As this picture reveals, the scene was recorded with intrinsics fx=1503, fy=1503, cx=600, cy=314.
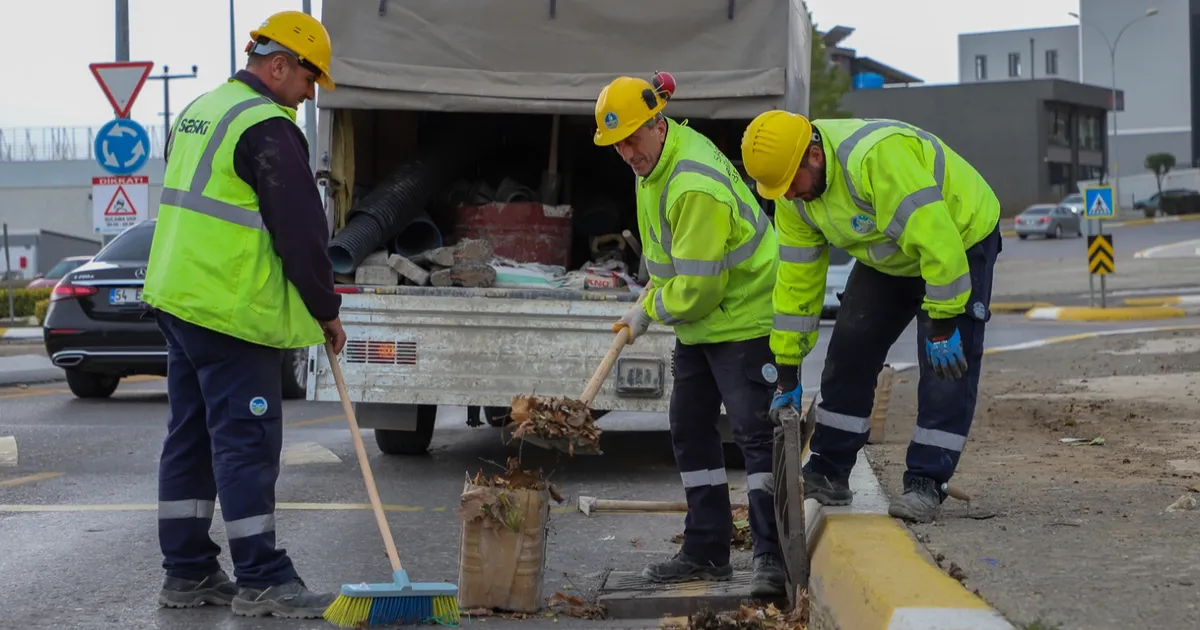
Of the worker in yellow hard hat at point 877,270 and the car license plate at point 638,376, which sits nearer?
the worker in yellow hard hat at point 877,270

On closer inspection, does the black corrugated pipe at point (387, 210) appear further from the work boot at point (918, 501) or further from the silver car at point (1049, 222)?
the silver car at point (1049, 222)

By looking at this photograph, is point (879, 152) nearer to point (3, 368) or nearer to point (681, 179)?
point (681, 179)

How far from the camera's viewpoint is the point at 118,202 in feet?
50.6

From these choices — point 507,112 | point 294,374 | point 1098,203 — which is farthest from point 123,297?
point 1098,203

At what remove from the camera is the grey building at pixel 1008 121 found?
231 ft

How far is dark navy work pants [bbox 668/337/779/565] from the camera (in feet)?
16.9

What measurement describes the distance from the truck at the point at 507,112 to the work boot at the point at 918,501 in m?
2.88

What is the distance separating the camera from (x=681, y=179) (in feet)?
16.6

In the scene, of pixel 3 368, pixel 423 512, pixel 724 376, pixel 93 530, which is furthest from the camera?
pixel 3 368

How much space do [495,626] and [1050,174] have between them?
71.7 meters

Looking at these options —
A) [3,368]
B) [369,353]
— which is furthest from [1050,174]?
[369,353]

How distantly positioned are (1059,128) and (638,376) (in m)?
69.1

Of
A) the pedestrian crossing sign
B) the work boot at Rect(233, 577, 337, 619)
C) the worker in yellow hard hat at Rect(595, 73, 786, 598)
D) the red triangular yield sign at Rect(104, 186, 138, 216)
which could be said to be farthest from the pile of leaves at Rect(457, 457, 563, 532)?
the pedestrian crossing sign

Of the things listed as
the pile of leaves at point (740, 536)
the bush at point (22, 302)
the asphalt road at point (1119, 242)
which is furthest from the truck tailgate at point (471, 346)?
the asphalt road at point (1119, 242)
